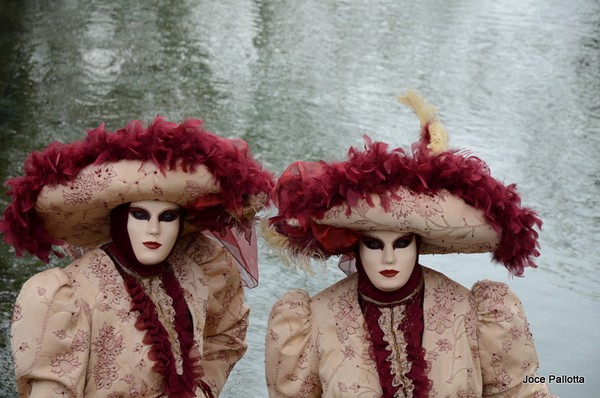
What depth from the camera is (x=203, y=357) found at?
10.7 ft

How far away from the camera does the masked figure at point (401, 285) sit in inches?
107

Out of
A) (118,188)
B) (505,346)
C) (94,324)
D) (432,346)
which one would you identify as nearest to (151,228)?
(118,188)

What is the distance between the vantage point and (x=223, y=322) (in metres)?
3.28

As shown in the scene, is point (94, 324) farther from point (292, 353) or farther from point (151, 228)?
point (292, 353)

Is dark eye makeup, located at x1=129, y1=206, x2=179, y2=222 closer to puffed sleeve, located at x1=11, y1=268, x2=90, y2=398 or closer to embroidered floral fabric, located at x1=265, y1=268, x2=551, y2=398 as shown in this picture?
puffed sleeve, located at x1=11, y1=268, x2=90, y2=398

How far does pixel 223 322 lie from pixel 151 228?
54cm

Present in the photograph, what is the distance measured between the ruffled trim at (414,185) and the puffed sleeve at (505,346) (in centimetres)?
17

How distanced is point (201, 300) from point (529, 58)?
596 cm

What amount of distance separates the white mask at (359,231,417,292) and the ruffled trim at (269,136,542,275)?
16cm

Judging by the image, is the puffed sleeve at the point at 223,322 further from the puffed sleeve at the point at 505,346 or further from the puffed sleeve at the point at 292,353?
the puffed sleeve at the point at 505,346

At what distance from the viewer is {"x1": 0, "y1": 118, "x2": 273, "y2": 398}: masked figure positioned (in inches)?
108

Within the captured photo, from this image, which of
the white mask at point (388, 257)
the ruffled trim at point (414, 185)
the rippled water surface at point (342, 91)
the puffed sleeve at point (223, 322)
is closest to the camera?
the ruffled trim at point (414, 185)

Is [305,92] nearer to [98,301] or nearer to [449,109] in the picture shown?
[449,109]

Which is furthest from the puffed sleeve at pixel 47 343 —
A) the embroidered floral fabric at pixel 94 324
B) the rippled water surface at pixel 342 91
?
the rippled water surface at pixel 342 91
